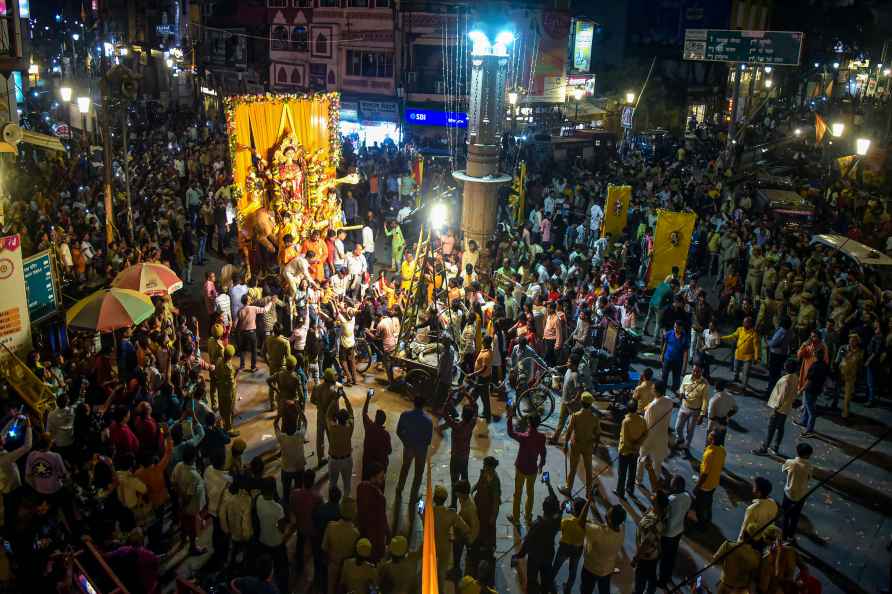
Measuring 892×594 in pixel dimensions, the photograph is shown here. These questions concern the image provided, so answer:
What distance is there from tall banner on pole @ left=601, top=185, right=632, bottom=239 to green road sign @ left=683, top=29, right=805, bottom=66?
1320 centimetres

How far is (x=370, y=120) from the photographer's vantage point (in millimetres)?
33281

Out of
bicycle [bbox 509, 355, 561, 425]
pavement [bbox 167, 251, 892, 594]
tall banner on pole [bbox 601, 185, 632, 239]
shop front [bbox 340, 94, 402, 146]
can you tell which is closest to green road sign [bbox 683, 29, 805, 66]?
shop front [bbox 340, 94, 402, 146]

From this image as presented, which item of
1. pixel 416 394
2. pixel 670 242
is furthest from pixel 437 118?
pixel 416 394

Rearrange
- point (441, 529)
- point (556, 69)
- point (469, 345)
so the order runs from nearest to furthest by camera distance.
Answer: point (441, 529) → point (469, 345) → point (556, 69)

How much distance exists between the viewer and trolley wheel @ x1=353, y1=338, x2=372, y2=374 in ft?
39.8

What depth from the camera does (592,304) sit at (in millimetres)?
12336

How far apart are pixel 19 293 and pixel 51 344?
4.15 feet

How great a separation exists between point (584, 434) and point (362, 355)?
5050 mm

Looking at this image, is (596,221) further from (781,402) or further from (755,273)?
(781,402)

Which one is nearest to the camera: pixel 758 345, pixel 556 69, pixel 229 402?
pixel 229 402

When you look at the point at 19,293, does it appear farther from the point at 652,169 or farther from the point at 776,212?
the point at 652,169

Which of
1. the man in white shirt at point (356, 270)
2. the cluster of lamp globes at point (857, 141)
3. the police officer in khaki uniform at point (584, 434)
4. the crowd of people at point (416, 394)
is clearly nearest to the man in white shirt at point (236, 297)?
the crowd of people at point (416, 394)

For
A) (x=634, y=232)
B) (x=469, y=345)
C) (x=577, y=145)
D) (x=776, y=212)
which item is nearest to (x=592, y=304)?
(x=469, y=345)

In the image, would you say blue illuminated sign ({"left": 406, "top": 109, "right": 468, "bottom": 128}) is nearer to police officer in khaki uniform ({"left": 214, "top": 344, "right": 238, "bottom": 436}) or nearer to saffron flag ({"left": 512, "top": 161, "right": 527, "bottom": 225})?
saffron flag ({"left": 512, "top": 161, "right": 527, "bottom": 225})
